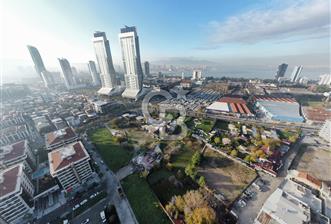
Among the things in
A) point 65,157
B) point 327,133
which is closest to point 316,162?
point 327,133

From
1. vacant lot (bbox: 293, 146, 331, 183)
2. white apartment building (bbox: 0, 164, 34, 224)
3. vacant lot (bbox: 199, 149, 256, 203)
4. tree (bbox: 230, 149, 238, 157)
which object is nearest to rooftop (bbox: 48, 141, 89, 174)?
white apartment building (bbox: 0, 164, 34, 224)

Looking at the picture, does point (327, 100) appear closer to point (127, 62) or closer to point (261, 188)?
point (261, 188)

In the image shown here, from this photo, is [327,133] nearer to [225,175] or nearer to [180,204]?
[225,175]

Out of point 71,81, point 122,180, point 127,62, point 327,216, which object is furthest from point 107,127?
point 71,81

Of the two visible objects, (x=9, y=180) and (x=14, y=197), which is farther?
(x=9, y=180)

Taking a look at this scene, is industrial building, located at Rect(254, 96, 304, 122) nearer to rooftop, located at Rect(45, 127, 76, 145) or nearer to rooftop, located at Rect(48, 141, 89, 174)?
rooftop, located at Rect(48, 141, 89, 174)

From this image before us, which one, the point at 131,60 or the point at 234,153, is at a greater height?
the point at 131,60

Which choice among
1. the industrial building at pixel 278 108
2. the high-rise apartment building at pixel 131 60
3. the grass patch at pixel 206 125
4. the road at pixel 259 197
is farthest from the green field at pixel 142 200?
the high-rise apartment building at pixel 131 60
